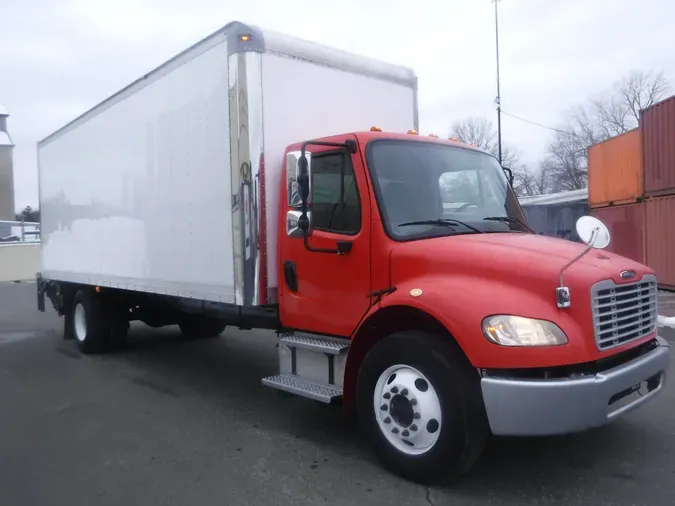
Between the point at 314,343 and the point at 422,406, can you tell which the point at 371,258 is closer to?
the point at 314,343

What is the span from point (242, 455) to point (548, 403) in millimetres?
2417

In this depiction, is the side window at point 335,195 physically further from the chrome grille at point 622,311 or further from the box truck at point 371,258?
the chrome grille at point 622,311

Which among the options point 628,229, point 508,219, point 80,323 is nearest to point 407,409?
point 508,219

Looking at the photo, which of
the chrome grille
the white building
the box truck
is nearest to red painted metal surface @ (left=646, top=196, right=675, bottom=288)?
the box truck

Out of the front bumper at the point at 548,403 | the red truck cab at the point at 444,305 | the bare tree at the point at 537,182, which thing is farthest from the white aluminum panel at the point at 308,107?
the bare tree at the point at 537,182

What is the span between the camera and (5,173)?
2434 inches

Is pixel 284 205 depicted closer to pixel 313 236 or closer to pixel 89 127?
pixel 313 236

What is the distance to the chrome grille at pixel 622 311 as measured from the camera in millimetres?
3578

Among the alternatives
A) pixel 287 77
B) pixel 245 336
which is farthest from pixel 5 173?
pixel 287 77

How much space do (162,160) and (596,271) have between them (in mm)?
4632

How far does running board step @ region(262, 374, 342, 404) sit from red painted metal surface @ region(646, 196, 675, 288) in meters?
12.1

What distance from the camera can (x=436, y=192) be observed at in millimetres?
4605

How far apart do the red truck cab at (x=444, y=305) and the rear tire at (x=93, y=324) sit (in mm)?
4731

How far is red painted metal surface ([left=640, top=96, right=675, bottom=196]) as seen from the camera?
13812mm
